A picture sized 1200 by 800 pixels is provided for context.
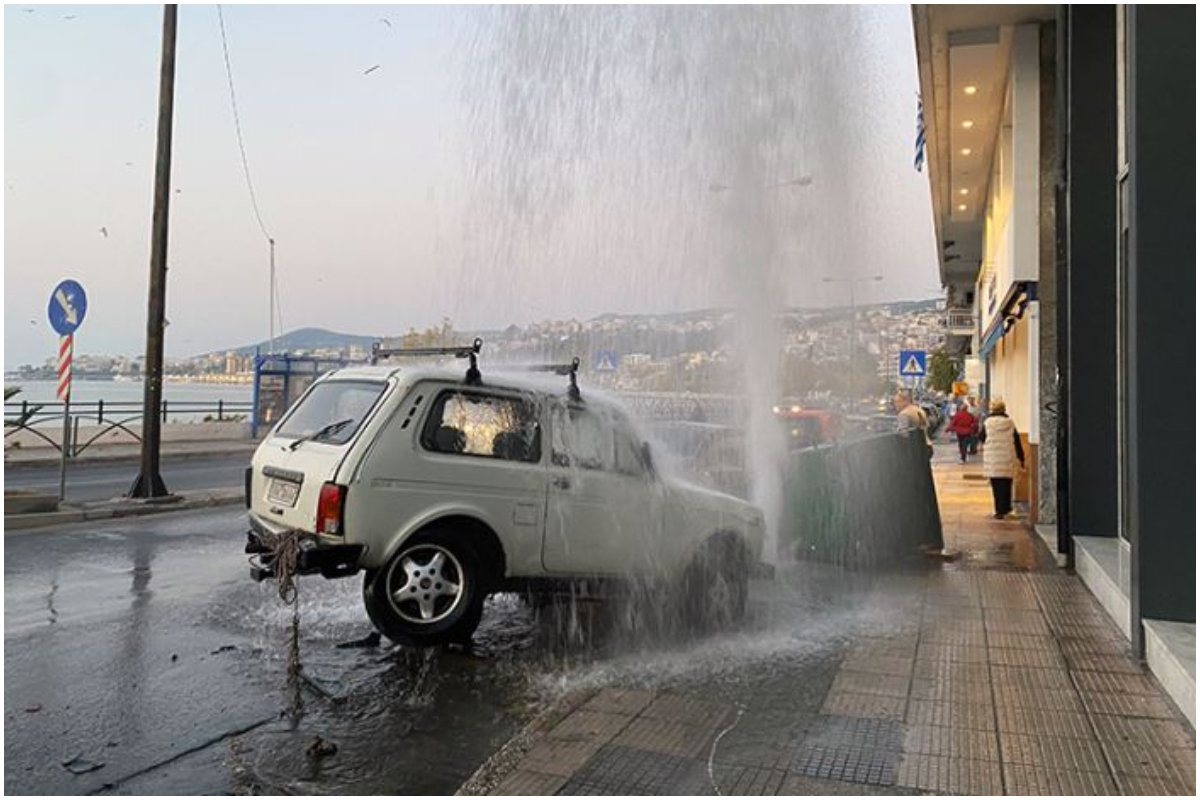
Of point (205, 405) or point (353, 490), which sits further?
point (205, 405)

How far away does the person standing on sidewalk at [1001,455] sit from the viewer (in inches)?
500

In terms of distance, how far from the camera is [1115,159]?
8695mm

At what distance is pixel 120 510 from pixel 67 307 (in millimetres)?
2953

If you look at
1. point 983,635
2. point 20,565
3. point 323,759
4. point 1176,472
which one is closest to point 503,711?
point 323,759

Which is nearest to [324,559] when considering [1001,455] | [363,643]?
[363,643]

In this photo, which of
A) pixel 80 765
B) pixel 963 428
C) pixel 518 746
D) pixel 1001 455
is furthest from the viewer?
pixel 963 428

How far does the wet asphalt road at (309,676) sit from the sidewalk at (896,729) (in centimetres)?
11

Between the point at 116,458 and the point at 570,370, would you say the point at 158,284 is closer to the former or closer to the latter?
the point at 116,458

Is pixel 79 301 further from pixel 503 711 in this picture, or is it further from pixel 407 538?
pixel 503 711

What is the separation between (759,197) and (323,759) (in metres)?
6.32

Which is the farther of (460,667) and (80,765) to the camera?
(460,667)

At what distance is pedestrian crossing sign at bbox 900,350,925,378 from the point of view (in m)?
23.1

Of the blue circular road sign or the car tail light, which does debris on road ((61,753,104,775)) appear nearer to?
the car tail light

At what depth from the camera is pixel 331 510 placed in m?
5.52
